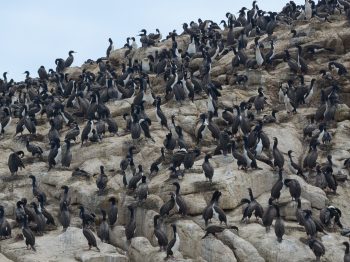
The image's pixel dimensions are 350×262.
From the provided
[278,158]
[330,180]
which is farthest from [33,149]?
[330,180]

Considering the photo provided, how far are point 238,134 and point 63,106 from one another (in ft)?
32.4

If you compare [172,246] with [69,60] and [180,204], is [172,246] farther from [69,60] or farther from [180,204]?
[69,60]

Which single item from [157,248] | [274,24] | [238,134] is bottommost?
[157,248]

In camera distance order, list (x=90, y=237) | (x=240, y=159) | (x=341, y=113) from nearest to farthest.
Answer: (x=90, y=237)
(x=240, y=159)
(x=341, y=113)

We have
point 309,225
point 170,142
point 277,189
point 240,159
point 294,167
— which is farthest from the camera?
point 170,142

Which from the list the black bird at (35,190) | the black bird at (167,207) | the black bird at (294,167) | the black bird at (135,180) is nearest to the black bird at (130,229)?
the black bird at (167,207)

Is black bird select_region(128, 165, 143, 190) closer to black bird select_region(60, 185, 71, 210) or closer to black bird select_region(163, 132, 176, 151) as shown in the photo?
black bird select_region(60, 185, 71, 210)

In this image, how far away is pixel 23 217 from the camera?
34812 mm

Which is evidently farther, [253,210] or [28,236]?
[253,210]

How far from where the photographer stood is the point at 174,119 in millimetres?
44188

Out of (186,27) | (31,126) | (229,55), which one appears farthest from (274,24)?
(31,126)

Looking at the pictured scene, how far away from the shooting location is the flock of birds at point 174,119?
114 ft

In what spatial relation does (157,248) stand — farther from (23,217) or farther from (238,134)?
(238,134)

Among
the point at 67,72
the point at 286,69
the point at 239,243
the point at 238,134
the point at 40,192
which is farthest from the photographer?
the point at 67,72
